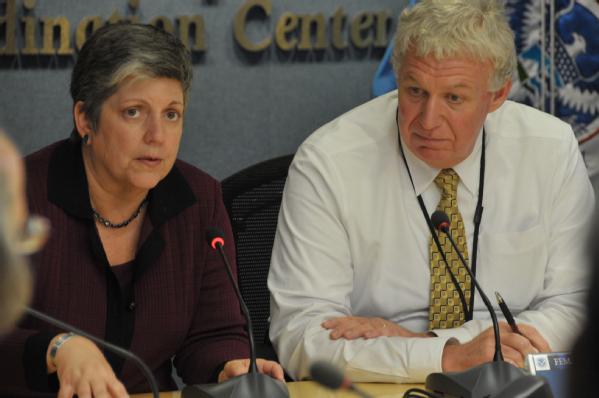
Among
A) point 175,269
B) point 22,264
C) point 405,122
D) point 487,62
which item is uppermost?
point 22,264

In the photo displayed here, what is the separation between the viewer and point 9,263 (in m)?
0.49

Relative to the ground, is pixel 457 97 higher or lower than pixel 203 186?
higher

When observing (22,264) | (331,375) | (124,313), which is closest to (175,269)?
(124,313)

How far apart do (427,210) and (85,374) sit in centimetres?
112

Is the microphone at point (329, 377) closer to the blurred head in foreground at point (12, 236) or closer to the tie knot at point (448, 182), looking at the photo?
the blurred head in foreground at point (12, 236)

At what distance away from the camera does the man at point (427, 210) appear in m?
2.50

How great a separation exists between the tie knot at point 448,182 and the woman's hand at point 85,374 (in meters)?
1.11

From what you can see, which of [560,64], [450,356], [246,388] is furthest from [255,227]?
[560,64]

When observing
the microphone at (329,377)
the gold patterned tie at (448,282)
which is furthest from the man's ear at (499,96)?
the microphone at (329,377)

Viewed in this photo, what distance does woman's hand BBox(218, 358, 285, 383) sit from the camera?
203 cm

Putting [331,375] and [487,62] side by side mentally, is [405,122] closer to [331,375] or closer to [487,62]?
[487,62]

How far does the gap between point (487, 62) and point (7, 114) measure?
2084mm

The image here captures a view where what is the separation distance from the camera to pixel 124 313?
2338 mm

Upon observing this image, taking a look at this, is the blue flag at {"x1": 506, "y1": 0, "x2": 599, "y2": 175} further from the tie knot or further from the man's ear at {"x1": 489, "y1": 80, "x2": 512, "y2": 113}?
the tie knot
